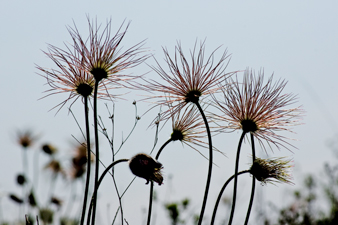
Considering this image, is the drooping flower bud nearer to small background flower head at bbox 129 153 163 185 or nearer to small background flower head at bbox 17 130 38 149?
small background flower head at bbox 129 153 163 185

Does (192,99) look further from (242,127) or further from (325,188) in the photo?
(325,188)

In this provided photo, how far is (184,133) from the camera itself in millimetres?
2252

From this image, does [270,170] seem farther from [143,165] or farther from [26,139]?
[26,139]

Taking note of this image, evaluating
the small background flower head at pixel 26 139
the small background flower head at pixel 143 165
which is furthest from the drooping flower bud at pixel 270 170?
the small background flower head at pixel 26 139

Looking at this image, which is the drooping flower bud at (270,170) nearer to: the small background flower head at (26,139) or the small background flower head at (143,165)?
the small background flower head at (143,165)

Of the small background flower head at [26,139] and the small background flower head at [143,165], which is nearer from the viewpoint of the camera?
the small background flower head at [143,165]

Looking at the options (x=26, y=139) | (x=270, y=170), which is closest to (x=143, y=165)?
(x=270, y=170)

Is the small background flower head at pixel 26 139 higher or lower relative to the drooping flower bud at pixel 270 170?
higher

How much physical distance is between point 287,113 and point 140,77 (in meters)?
0.75

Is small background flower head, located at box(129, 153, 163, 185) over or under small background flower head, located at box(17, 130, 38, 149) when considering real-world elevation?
under

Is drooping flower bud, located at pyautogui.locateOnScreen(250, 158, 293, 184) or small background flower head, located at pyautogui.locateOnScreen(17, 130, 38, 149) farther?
small background flower head, located at pyautogui.locateOnScreen(17, 130, 38, 149)

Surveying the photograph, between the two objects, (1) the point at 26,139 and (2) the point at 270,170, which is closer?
(2) the point at 270,170

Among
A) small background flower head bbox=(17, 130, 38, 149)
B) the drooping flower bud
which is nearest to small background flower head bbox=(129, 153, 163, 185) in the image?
the drooping flower bud

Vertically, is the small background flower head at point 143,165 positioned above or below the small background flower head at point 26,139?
below
